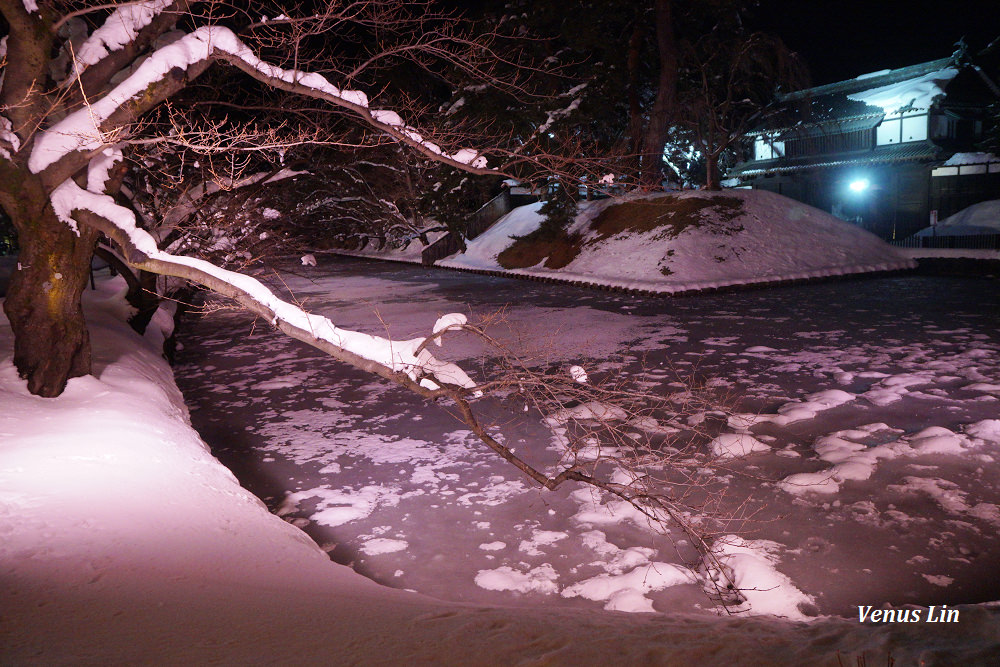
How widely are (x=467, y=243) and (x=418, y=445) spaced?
23.7 metres

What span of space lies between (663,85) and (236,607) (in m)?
23.1

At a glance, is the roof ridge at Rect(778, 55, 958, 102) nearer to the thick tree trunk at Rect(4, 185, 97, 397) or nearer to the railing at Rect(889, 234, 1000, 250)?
the railing at Rect(889, 234, 1000, 250)

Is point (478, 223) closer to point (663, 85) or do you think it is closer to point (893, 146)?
point (663, 85)

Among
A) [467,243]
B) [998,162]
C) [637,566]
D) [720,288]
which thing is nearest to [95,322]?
[637,566]

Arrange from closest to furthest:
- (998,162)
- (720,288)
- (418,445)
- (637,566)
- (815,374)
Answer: (637,566)
(418,445)
(815,374)
(720,288)
(998,162)

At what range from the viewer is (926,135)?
1142 inches

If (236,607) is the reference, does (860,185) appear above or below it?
above

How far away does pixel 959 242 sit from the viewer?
22094 millimetres

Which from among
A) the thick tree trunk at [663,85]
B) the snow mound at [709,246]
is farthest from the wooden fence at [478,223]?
the thick tree trunk at [663,85]

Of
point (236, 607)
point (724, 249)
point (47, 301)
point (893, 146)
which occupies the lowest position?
point (236, 607)

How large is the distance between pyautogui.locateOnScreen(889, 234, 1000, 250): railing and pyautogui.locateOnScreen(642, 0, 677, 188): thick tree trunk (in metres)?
9.29

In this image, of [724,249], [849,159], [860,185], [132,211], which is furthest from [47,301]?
[860,185]

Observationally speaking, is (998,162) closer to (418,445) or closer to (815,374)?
(815,374)

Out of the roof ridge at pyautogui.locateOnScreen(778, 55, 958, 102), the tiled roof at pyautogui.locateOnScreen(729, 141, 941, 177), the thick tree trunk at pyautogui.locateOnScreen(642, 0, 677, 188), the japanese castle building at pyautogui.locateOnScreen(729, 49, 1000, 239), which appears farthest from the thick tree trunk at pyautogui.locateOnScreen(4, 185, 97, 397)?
the tiled roof at pyautogui.locateOnScreen(729, 141, 941, 177)
